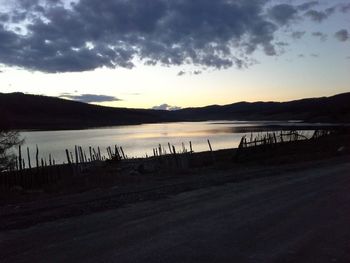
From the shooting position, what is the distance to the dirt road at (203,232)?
6391 millimetres

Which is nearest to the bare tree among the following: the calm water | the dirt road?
the calm water

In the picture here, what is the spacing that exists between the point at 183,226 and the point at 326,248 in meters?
2.62

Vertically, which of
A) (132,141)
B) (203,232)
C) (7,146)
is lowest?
(132,141)

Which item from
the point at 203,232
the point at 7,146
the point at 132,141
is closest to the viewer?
the point at 203,232

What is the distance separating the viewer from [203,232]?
768 centimetres

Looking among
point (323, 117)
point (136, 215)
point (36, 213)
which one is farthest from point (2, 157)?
point (323, 117)

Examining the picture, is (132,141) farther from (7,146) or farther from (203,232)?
(203,232)

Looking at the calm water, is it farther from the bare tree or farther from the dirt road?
the dirt road

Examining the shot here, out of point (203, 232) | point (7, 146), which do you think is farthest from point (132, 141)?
point (203, 232)

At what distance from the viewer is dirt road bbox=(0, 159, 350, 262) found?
6391 millimetres

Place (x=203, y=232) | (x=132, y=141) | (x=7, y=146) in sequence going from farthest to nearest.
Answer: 1. (x=132, y=141)
2. (x=7, y=146)
3. (x=203, y=232)

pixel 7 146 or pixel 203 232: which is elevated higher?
pixel 7 146

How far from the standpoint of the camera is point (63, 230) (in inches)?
324

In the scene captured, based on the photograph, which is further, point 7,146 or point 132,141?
point 132,141
